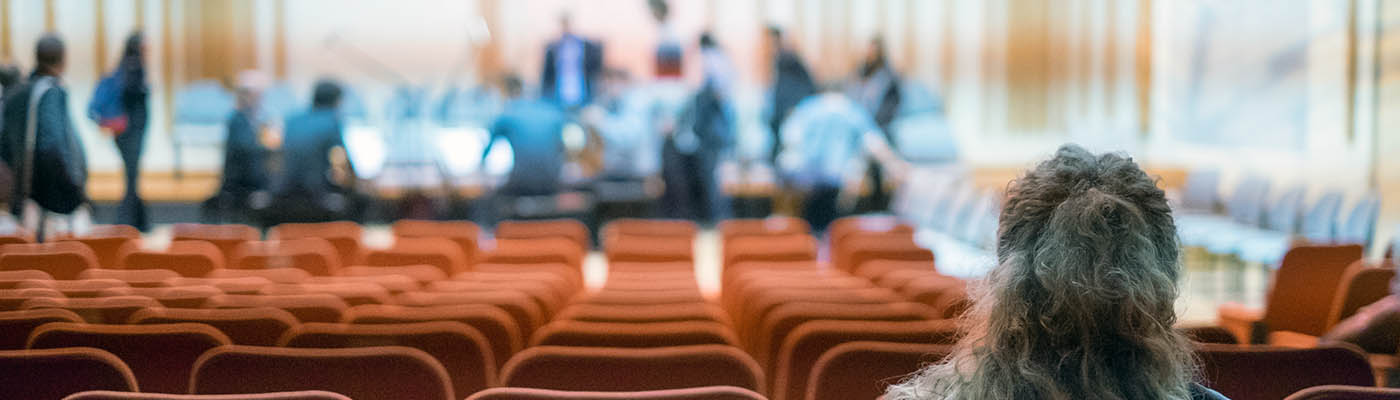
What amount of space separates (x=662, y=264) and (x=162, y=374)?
10.8 ft

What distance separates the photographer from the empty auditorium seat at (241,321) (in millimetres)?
3184

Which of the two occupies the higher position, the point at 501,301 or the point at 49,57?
the point at 49,57

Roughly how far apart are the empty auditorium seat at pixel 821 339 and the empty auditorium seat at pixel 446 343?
27.4 inches

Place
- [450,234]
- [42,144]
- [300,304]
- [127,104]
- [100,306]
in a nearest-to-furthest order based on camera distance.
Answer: [100,306]
[300,304]
[42,144]
[450,234]
[127,104]

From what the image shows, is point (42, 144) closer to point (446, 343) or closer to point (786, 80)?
point (446, 343)

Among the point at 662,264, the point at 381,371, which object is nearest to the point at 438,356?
the point at 381,371

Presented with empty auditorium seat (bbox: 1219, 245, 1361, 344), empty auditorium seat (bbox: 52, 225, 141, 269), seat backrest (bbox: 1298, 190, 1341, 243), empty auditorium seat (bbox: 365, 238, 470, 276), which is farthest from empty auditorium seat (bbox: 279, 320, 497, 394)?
seat backrest (bbox: 1298, 190, 1341, 243)

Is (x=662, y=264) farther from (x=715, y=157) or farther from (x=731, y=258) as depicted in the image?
(x=715, y=157)

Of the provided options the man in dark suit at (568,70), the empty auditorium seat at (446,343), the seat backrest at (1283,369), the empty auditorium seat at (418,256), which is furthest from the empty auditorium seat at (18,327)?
the man in dark suit at (568,70)

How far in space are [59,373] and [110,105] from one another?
20.2 feet

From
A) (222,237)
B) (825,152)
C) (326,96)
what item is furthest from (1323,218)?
(326,96)

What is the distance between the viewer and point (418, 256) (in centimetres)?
556

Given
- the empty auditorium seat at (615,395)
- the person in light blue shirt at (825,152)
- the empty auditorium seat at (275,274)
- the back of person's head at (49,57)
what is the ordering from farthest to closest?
1. the person in light blue shirt at (825,152)
2. the back of person's head at (49,57)
3. the empty auditorium seat at (275,274)
4. the empty auditorium seat at (615,395)

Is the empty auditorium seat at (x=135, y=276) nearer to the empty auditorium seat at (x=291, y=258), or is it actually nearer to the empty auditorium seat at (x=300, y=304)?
the empty auditorium seat at (x=291, y=258)
